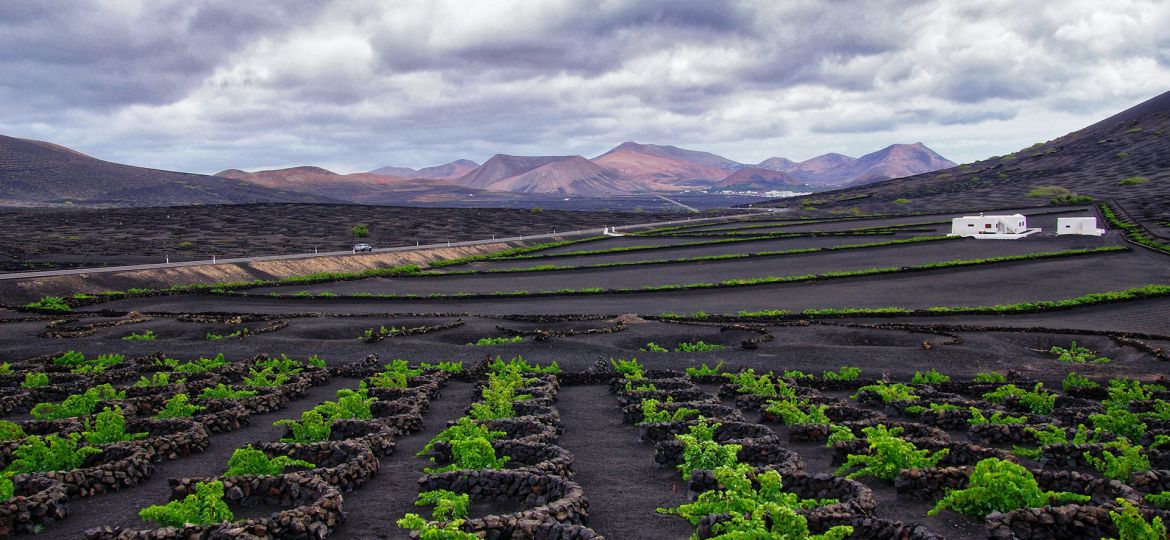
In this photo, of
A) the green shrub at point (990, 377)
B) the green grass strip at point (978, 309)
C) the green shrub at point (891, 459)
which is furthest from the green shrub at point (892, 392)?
the green grass strip at point (978, 309)

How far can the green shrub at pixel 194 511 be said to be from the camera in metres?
12.3

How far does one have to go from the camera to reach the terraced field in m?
13.6

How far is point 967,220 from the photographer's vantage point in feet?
271

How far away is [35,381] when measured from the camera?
25.9m

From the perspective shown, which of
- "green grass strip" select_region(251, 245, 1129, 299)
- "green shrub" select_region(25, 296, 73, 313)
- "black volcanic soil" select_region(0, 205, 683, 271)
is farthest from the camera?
"black volcanic soil" select_region(0, 205, 683, 271)

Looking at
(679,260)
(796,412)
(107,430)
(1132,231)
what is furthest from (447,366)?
(1132,231)

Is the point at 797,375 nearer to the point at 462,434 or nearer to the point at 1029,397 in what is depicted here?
the point at 1029,397

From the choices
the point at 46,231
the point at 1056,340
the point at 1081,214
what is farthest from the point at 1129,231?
the point at 46,231

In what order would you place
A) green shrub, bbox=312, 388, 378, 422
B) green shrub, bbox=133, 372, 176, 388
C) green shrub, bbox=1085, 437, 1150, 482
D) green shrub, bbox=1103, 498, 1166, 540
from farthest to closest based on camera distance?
green shrub, bbox=133, 372, 176, 388 < green shrub, bbox=312, 388, 378, 422 < green shrub, bbox=1085, 437, 1150, 482 < green shrub, bbox=1103, 498, 1166, 540

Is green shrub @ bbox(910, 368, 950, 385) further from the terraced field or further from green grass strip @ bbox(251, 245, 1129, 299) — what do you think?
green grass strip @ bbox(251, 245, 1129, 299)

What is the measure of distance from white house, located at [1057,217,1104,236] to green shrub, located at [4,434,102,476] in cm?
8857

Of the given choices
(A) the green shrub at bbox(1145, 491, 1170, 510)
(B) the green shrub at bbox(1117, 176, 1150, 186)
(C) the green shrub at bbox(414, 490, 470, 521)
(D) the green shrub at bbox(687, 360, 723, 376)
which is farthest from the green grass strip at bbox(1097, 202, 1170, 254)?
(C) the green shrub at bbox(414, 490, 470, 521)

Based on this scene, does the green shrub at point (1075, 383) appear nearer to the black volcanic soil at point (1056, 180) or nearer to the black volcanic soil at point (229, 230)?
the black volcanic soil at point (229, 230)

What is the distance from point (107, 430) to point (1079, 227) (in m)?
88.7
